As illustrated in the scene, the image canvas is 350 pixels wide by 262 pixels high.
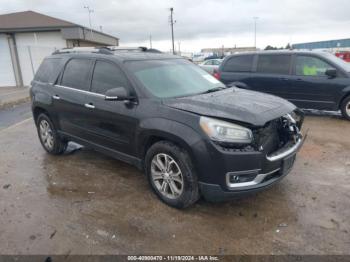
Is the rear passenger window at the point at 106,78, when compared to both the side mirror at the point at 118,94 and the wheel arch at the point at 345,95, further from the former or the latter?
the wheel arch at the point at 345,95

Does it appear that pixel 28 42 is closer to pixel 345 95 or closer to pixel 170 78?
pixel 170 78

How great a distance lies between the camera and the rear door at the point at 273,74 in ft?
25.6

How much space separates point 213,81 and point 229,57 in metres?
4.53

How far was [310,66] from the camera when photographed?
7520mm

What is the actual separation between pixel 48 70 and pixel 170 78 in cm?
257

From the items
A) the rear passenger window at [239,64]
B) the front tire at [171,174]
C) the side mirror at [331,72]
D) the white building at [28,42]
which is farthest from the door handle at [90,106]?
the white building at [28,42]

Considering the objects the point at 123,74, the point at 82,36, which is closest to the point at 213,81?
the point at 123,74

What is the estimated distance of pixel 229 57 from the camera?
8734 mm

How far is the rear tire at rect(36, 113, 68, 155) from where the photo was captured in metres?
5.27

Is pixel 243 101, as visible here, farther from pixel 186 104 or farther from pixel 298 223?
pixel 298 223

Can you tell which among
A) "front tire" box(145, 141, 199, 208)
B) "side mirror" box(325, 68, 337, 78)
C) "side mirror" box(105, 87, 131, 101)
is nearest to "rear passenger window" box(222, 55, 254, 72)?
"side mirror" box(325, 68, 337, 78)

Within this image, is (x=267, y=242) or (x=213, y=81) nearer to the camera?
(x=267, y=242)

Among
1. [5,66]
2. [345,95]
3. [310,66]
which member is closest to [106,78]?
[310,66]

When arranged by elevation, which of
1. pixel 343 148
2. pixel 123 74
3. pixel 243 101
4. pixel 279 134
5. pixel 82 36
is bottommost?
pixel 343 148
